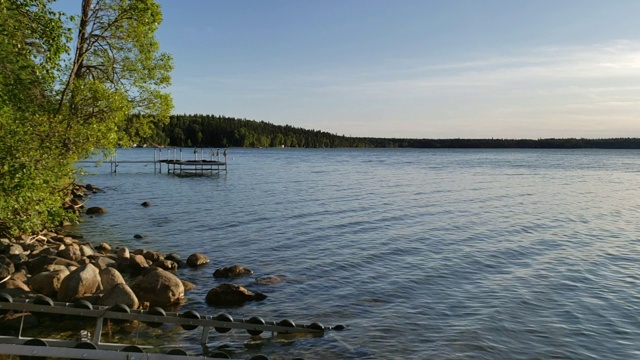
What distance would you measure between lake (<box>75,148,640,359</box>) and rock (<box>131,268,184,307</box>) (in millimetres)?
572

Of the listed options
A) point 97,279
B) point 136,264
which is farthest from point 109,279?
point 136,264

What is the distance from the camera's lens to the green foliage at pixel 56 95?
15383 millimetres

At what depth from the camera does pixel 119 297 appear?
1214 cm

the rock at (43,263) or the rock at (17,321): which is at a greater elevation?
the rock at (43,263)

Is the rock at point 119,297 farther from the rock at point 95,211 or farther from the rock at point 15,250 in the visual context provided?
the rock at point 95,211

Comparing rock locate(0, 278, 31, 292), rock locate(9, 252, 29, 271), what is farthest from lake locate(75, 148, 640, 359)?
rock locate(9, 252, 29, 271)

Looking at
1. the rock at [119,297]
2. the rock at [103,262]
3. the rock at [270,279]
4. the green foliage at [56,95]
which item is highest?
the green foliage at [56,95]

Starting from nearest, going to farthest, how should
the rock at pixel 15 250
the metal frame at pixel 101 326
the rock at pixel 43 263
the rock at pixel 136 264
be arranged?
the metal frame at pixel 101 326 → the rock at pixel 43 263 → the rock at pixel 15 250 → the rock at pixel 136 264

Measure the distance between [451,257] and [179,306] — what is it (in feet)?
36.5

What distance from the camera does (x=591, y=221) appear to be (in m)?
30.1

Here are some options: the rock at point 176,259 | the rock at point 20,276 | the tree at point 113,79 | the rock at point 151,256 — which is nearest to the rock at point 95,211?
the tree at point 113,79

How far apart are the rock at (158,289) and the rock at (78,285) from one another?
1.05 m

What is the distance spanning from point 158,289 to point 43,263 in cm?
420

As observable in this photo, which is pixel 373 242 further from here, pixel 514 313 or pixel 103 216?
pixel 103 216
